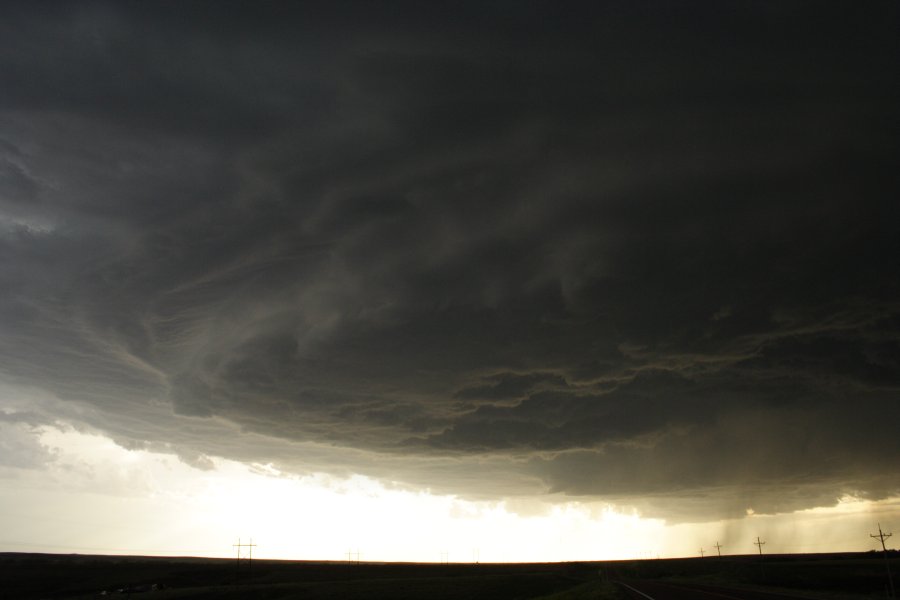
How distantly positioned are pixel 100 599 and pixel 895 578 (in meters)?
168

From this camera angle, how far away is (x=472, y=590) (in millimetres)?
130625

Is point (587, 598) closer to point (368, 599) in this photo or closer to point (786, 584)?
point (368, 599)

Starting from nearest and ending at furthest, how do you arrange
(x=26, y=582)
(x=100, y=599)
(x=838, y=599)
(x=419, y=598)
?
(x=838, y=599)
(x=419, y=598)
(x=100, y=599)
(x=26, y=582)

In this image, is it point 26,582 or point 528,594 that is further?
point 26,582

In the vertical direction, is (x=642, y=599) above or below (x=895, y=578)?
above

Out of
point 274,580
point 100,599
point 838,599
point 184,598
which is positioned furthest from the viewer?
point 274,580

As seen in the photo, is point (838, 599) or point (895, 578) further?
point (895, 578)

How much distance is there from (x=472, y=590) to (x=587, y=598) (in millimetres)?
52616

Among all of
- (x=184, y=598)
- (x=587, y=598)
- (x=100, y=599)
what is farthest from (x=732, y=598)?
(x=100, y=599)

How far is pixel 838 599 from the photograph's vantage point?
261ft

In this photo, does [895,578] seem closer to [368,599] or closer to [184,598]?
[368,599]

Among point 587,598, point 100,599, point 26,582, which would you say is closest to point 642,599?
point 587,598

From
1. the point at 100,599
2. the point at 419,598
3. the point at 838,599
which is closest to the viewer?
the point at 838,599

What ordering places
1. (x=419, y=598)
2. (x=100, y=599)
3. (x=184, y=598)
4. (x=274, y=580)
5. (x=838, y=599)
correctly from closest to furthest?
(x=838, y=599), (x=419, y=598), (x=184, y=598), (x=100, y=599), (x=274, y=580)
